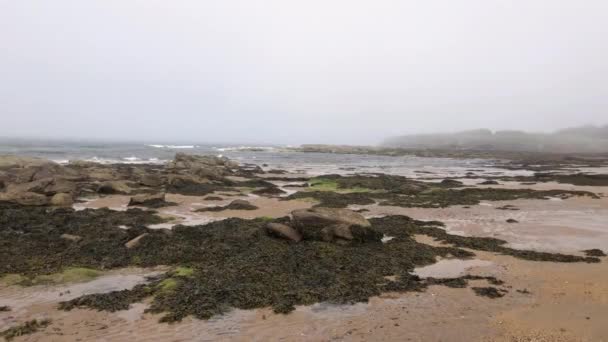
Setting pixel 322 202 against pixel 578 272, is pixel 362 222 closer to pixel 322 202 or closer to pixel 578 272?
pixel 578 272

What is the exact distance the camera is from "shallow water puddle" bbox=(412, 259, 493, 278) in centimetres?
1112

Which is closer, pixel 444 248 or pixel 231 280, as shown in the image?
pixel 231 280

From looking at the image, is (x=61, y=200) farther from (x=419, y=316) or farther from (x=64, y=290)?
(x=419, y=316)

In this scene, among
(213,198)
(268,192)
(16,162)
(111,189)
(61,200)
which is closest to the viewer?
(61,200)

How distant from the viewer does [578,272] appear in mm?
11164

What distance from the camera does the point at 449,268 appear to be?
1167 centimetres

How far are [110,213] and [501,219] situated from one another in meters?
17.5

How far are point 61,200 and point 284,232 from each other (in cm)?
1323

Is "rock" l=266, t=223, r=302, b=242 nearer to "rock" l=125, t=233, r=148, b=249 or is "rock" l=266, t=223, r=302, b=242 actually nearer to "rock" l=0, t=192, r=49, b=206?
"rock" l=125, t=233, r=148, b=249

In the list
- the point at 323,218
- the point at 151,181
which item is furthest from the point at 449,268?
the point at 151,181

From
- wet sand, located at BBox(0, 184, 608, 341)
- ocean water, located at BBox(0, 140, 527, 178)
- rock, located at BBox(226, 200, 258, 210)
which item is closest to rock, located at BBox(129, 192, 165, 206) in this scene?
rock, located at BBox(226, 200, 258, 210)

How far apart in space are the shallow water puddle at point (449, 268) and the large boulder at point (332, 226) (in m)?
2.70

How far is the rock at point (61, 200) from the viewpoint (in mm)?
21062

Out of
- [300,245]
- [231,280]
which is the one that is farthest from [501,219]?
[231,280]
